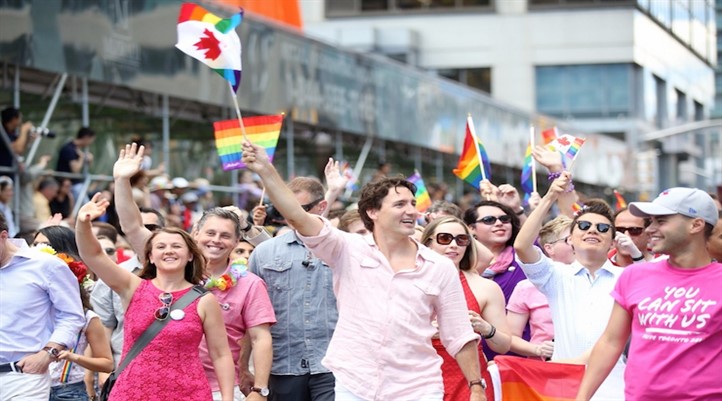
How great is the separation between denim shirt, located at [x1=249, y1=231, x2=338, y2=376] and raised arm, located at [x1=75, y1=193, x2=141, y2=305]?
138 centimetres

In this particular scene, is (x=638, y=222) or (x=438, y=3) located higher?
(x=438, y=3)

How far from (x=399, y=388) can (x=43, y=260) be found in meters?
2.35

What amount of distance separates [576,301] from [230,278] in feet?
6.58

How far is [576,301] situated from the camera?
8.66m

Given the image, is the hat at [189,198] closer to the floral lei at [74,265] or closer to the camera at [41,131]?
the camera at [41,131]

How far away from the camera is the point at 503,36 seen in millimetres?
58938

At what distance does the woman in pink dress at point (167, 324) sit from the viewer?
7945mm

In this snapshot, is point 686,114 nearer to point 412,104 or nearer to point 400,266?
point 412,104

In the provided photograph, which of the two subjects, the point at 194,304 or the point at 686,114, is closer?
the point at 194,304

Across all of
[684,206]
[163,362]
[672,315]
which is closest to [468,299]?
[163,362]

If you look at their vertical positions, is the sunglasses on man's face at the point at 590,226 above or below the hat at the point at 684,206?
below

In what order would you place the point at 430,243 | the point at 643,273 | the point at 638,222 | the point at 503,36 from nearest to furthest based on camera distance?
the point at 643,273 < the point at 430,243 < the point at 638,222 < the point at 503,36

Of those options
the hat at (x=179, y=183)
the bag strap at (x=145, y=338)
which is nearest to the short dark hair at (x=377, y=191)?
the bag strap at (x=145, y=338)

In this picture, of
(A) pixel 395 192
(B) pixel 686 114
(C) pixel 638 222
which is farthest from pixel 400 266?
(B) pixel 686 114
